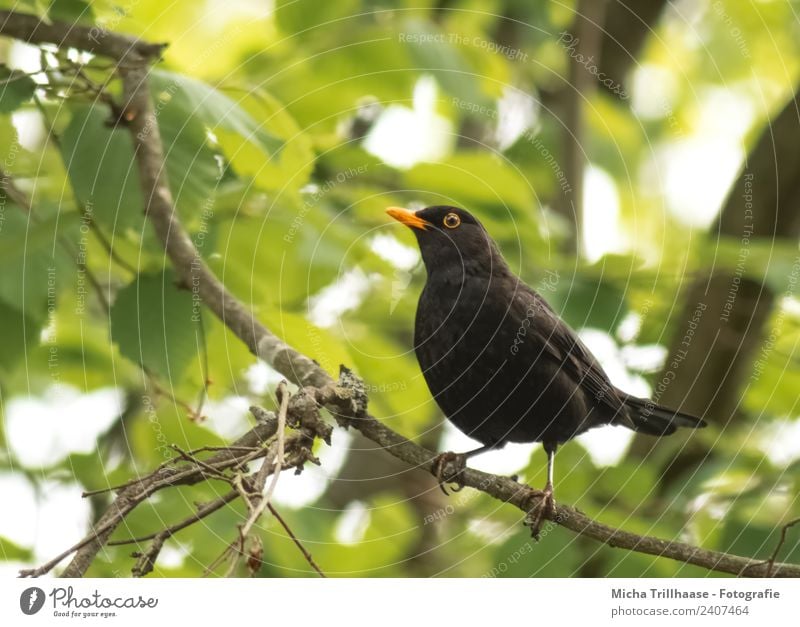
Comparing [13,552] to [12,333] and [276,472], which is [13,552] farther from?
[276,472]

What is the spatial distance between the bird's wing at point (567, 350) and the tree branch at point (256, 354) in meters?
0.79

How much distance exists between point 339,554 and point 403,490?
1.67 meters

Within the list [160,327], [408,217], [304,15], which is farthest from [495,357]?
[304,15]

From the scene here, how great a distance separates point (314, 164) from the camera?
5066 mm

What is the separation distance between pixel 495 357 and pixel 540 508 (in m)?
0.75

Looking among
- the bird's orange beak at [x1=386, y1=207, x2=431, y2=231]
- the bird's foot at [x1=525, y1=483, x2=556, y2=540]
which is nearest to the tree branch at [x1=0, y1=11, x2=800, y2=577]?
the bird's foot at [x1=525, y1=483, x2=556, y2=540]

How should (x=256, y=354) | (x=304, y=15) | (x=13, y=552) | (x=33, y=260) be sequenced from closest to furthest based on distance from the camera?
1. (x=256, y=354)
2. (x=33, y=260)
3. (x=13, y=552)
4. (x=304, y=15)

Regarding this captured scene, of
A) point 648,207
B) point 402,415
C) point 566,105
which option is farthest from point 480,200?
point 648,207

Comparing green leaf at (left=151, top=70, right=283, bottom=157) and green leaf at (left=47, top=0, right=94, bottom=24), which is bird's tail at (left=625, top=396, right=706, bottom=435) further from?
green leaf at (left=47, top=0, right=94, bottom=24)

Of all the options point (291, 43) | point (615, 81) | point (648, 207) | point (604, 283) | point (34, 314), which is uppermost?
point (615, 81)

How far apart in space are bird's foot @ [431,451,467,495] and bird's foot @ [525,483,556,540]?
37cm

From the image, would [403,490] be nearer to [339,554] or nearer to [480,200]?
[339,554]

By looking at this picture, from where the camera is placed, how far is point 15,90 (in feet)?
13.9

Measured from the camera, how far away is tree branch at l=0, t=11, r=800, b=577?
2.75 meters
